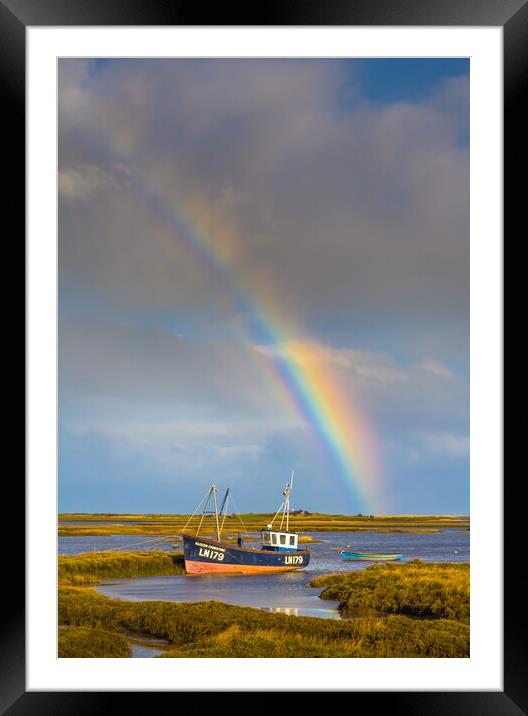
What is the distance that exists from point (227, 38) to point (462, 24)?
31.9 inches

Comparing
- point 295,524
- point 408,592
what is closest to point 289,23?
point 408,592

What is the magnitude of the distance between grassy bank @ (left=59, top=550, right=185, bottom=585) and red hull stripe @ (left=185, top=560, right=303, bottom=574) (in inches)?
29.7

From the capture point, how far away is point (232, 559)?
19000 millimetres

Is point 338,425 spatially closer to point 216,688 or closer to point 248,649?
point 248,649

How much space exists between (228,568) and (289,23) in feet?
58.1

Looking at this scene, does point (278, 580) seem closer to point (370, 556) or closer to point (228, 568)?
point (228, 568)

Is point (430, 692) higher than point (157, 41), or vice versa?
point (157, 41)

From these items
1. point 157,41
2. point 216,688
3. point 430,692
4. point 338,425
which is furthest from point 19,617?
point 338,425

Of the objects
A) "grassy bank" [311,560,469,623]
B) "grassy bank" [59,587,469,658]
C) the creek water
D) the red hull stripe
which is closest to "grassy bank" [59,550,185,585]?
the creek water

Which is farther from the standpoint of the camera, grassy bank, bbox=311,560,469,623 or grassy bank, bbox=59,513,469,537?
grassy bank, bbox=59,513,469,537

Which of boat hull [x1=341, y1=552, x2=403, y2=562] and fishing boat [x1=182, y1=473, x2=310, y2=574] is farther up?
fishing boat [x1=182, y1=473, x2=310, y2=574]

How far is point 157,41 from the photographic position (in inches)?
105

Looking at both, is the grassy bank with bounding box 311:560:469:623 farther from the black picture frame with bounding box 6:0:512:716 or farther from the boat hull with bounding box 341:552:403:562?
the boat hull with bounding box 341:552:403:562

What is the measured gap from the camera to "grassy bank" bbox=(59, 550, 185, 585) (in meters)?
15.7
